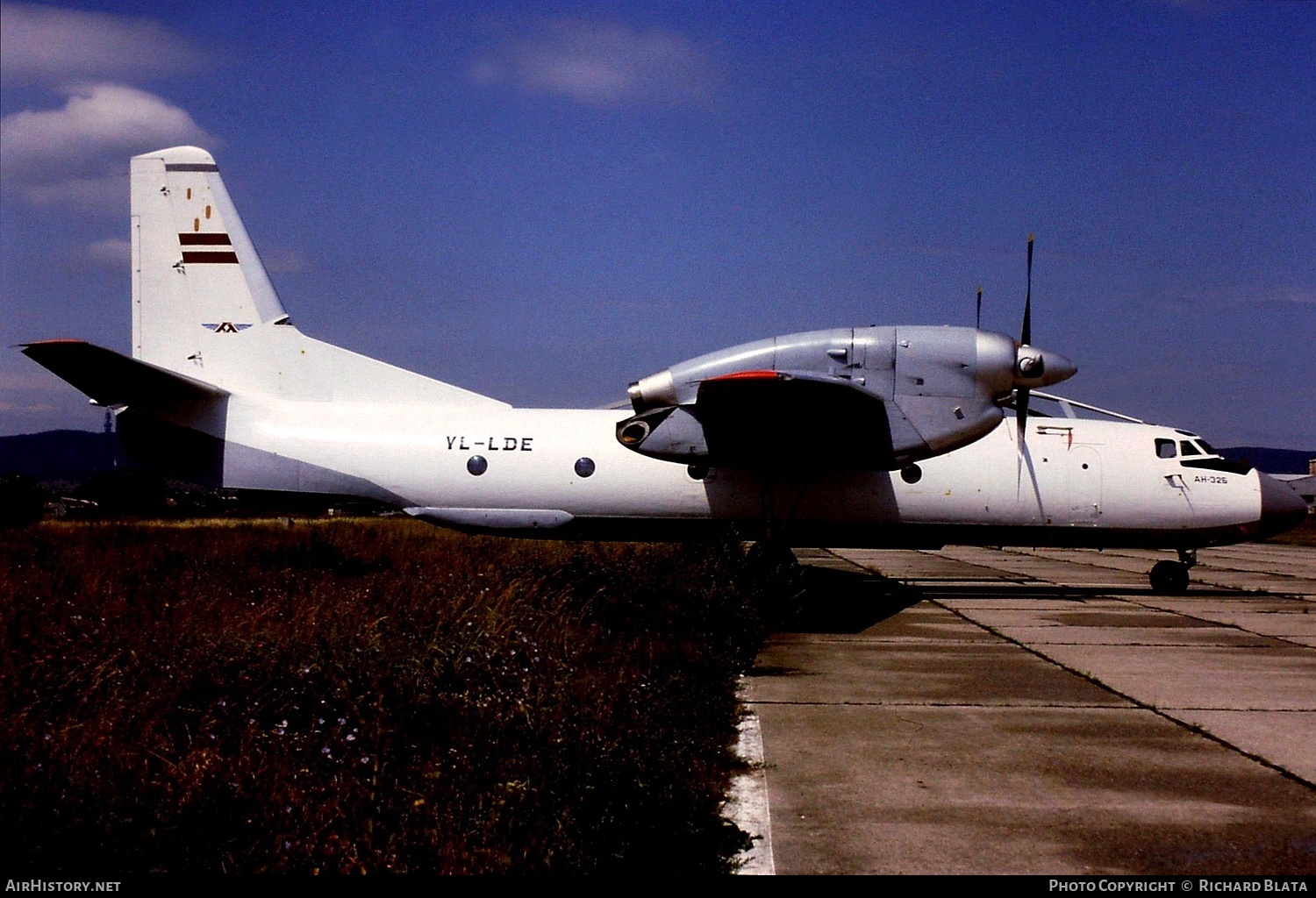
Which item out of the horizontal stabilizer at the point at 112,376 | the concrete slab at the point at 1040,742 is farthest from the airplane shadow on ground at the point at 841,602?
the horizontal stabilizer at the point at 112,376

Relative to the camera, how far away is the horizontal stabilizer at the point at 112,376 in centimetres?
1341

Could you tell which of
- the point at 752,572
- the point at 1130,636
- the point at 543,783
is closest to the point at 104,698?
the point at 543,783

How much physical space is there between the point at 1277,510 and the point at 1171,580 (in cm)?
205

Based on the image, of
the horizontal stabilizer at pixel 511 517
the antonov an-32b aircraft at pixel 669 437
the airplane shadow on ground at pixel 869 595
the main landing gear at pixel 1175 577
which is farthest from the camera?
the main landing gear at pixel 1175 577

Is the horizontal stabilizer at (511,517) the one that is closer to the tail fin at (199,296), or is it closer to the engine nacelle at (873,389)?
the engine nacelle at (873,389)

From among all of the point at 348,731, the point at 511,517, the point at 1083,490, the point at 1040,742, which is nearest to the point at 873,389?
the point at 1083,490

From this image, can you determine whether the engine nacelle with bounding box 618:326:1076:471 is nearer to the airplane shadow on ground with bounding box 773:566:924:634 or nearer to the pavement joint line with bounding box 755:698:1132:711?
the airplane shadow on ground with bounding box 773:566:924:634

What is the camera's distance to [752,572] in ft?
45.2

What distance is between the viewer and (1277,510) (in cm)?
1706

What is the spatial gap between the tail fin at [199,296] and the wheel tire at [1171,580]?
14.4 m

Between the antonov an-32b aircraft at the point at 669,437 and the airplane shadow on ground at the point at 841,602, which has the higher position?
the antonov an-32b aircraft at the point at 669,437

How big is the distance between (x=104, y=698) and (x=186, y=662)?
613mm

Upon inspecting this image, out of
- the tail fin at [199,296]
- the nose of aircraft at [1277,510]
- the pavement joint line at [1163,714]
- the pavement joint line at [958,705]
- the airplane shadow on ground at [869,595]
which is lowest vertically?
the pavement joint line at [958,705]

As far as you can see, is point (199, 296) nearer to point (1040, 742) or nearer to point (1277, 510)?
point (1040, 742)
